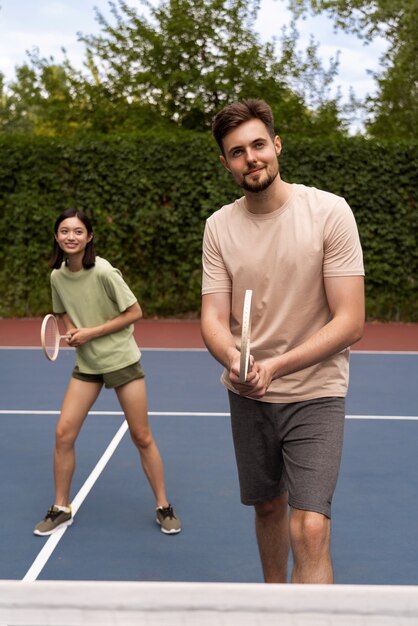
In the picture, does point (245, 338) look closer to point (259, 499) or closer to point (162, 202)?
point (259, 499)

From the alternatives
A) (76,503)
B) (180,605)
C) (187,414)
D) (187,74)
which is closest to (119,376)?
(76,503)

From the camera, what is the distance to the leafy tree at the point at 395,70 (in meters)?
18.6

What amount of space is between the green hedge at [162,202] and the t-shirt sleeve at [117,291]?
9302 mm

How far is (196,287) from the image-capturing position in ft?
46.3

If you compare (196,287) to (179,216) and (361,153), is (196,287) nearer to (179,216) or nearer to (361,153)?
(179,216)

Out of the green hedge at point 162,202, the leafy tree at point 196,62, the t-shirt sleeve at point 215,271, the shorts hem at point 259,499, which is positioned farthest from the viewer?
the leafy tree at point 196,62


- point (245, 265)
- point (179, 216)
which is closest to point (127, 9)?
point (179, 216)

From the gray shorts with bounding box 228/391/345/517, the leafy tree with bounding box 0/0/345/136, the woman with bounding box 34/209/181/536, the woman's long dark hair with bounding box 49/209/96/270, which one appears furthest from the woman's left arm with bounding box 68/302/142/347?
the leafy tree with bounding box 0/0/345/136

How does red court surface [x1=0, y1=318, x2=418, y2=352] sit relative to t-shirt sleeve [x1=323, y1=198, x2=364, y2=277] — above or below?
below

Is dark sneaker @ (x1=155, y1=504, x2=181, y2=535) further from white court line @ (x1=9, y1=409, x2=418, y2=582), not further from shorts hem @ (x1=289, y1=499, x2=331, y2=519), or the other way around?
shorts hem @ (x1=289, y1=499, x2=331, y2=519)

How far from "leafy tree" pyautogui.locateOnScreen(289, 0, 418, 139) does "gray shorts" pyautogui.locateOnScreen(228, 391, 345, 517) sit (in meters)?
16.4

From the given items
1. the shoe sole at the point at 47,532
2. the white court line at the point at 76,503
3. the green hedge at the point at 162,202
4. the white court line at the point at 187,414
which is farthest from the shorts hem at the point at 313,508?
the green hedge at the point at 162,202

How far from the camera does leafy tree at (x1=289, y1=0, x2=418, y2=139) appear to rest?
18.6 meters

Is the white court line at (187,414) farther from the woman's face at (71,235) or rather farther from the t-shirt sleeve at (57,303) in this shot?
the woman's face at (71,235)
